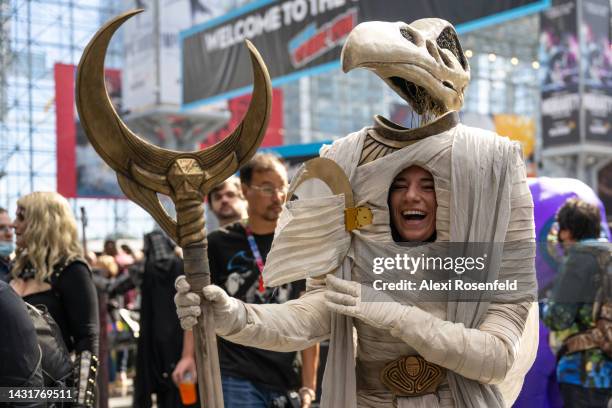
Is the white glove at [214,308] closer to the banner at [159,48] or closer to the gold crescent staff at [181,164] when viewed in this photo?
the gold crescent staff at [181,164]

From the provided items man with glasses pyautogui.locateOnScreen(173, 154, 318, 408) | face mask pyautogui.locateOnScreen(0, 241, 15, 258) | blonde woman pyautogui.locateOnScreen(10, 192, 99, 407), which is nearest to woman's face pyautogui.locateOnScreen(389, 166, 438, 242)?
man with glasses pyautogui.locateOnScreen(173, 154, 318, 408)

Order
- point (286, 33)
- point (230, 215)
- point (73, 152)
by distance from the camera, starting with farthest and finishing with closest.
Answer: point (73, 152) → point (286, 33) → point (230, 215)

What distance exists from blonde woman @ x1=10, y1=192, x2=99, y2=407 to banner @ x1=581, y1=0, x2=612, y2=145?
49.3 feet

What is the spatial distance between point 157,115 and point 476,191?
18.4 m

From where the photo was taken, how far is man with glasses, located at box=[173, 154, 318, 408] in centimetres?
422

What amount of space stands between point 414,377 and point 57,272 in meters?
2.08

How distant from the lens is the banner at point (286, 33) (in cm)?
872

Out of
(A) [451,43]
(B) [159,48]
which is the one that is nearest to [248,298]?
(A) [451,43]

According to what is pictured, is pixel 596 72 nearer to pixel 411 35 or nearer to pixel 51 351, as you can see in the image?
pixel 51 351

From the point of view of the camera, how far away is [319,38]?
35.2 feet

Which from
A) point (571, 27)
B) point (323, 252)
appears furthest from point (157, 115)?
point (323, 252)

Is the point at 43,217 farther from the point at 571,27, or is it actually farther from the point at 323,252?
the point at 571,27

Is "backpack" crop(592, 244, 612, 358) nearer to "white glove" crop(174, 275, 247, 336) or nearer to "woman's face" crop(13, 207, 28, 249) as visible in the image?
"white glove" crop(174, 275, 247, 336)

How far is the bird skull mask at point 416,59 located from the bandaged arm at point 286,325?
27.6 inches
